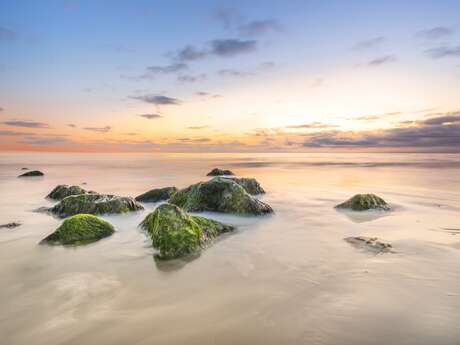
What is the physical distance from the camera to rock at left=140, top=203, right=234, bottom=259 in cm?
493

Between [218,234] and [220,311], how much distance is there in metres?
2.91

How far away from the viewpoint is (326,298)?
3469 mm

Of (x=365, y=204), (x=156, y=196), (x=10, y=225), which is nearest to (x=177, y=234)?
(x=10, y=225)

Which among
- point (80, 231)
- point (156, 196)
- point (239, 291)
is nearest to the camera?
point (239, 291)

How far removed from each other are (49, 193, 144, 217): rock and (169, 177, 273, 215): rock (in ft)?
5.09

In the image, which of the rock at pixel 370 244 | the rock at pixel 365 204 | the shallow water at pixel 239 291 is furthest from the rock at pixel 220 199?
the rock at pixel 370 244

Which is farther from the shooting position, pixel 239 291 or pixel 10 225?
pixel 10 225

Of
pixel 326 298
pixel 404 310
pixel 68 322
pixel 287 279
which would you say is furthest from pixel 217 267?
pixel 404 310

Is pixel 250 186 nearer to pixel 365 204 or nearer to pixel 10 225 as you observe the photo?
pixel 365 204

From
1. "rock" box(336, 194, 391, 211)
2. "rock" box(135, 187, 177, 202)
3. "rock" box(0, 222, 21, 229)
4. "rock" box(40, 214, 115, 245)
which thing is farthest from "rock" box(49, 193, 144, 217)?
"rock" box(336, 194, 391, 211)

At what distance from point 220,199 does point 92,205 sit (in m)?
3.31

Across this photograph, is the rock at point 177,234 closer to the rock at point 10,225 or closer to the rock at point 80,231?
the rock at point 80,231

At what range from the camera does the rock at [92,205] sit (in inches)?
317

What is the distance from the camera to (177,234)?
5133 millimetres
